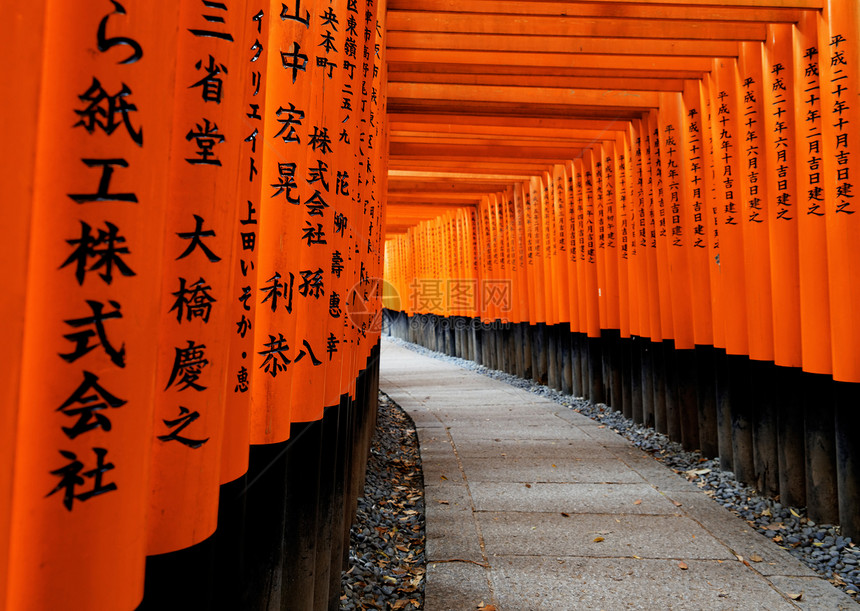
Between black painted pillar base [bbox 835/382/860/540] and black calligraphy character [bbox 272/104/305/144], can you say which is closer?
black calligraphy character [bbox 272/104/305/144]

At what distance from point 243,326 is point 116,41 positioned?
0.85 metres

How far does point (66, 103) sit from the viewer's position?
74 cm

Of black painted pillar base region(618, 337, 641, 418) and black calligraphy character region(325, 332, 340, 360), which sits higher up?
black calligraphy character region(325, 332, 340, 360)

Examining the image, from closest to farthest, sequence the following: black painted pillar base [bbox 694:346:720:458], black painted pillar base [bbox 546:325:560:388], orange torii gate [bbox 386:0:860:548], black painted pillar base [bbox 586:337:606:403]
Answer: orange torii gate [bbox 386:0:860:548]
black painted pillar base [bbox 694:346:720:458]
black painted pillar base [bbox 586:337:606:403]
black painted pillar base [bbox 546:325:560:388]

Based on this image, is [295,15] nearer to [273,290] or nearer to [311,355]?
[273,290]

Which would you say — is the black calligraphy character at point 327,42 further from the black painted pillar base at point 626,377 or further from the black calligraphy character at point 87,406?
the black painted pillar base at point 626,377

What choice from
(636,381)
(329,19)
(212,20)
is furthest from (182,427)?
(636,381)

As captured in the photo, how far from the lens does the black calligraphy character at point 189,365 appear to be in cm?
113

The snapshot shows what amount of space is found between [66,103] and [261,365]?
118 centimetres

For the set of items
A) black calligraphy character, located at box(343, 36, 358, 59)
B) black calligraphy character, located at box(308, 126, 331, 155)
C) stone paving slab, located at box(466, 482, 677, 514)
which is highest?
black calligraphy character, located at box(343, 36, 358, 59)

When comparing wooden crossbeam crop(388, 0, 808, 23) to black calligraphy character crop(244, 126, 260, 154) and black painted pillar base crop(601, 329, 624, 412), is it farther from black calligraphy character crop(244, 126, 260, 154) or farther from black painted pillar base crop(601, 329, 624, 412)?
black painted pillar base crop(601, 329, 624, 412)

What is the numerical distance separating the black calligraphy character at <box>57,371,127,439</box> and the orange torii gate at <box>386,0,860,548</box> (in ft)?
15.2

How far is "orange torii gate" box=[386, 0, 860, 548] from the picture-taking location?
412 centimetres

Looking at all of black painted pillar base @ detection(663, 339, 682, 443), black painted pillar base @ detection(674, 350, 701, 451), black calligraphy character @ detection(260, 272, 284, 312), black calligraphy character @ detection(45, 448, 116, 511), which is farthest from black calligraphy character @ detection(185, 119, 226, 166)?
black painted pillar base @ detection(663, 339, 682, 443)
